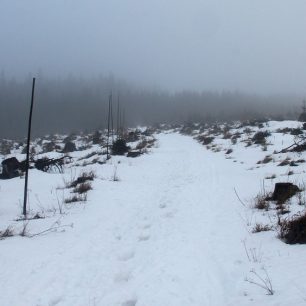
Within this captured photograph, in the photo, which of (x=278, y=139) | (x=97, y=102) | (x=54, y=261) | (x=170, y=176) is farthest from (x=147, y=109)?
(x=54, y=261)

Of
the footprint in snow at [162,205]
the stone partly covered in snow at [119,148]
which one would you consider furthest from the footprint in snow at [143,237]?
the stone partly covered in snow at [119,148]

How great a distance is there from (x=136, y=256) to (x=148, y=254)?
0.17m

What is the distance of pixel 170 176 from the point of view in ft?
41.9

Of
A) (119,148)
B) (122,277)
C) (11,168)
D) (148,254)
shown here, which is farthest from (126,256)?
(119,148)

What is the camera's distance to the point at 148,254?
5.69 metres

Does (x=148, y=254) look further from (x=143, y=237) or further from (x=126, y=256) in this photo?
(x=143, y=237)

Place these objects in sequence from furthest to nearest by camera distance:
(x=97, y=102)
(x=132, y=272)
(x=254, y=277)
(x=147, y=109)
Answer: (x=147, y=109)
(x=97, y=102)
(x=132, y=272)
(x=254, y=277)

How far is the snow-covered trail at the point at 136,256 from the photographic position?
4406mm

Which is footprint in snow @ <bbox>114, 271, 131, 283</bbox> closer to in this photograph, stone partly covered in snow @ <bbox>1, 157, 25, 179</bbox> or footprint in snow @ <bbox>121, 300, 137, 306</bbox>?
footprint in snow @ <bbox>121, 300, 137, 306</bbox>

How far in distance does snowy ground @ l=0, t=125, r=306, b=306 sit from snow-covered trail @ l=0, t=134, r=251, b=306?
0.01 meters

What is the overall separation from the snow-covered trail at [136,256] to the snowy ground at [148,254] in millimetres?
12

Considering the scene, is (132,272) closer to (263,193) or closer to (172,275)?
(172,275)

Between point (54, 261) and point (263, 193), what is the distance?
545 centimetres

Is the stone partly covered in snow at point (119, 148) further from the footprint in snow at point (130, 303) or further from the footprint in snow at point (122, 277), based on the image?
the footprint in snow at point (130, 303)
